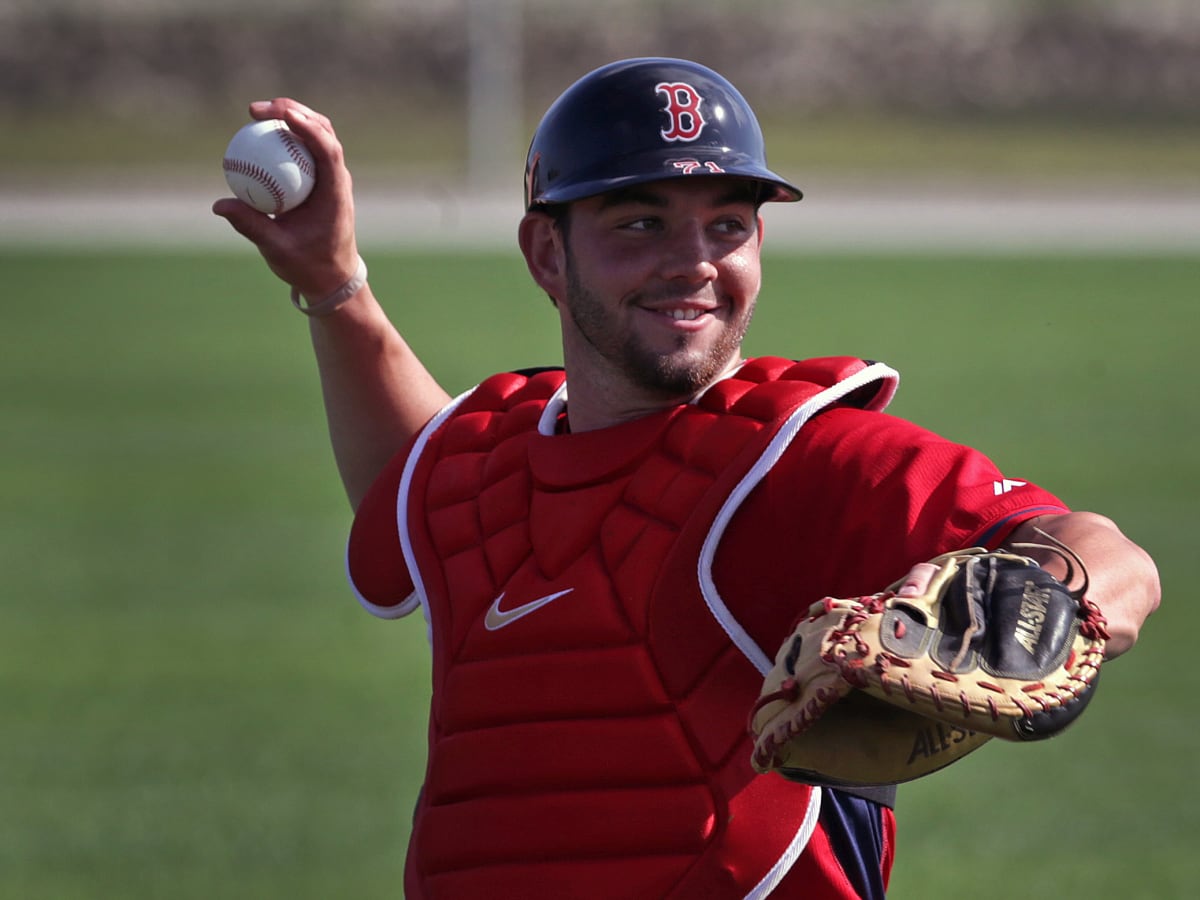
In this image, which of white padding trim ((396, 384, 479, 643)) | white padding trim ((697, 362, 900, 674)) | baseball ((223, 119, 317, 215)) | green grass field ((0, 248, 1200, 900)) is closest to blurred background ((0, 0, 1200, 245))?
green grass field ((0, 248, 1200, 900))

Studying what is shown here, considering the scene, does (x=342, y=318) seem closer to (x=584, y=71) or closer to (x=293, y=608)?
(x=293, y=608)

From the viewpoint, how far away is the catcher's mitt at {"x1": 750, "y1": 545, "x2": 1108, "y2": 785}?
187cm

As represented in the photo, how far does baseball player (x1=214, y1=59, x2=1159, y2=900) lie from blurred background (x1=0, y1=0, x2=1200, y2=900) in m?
2.40

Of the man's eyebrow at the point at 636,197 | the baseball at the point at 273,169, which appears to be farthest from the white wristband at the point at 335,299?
the man's eyebrow at the point at 636,197

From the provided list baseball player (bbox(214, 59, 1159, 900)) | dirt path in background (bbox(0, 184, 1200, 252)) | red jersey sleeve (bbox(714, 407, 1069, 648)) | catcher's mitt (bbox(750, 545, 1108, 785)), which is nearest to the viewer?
catcher's mitt (bbox(750, 545, 1108, 785))

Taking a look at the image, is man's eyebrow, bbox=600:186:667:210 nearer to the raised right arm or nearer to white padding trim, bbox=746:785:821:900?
the raised right arm

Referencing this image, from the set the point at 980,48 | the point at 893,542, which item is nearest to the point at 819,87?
the point at 980,48

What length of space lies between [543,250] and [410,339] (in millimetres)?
11432

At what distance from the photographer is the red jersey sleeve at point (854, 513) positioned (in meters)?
2.19

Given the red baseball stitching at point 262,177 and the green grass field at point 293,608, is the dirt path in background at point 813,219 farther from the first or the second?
the red baseball stitching at point 262,177

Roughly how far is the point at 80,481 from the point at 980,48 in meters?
33.8

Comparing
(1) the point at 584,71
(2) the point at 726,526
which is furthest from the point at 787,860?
(1) the point at 584,71

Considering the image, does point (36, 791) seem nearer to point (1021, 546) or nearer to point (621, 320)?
point (621, 320)

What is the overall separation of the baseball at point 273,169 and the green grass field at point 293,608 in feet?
7.56
